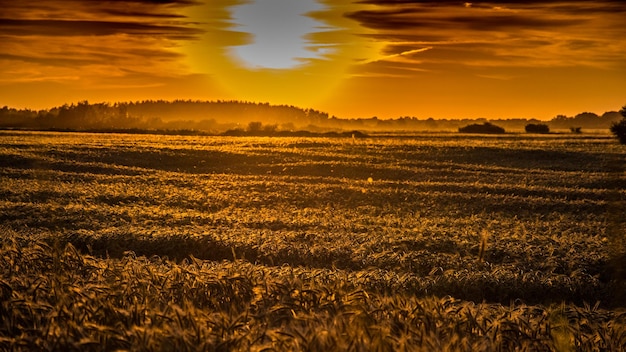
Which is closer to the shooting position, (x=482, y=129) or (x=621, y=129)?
(x=621, y=129)

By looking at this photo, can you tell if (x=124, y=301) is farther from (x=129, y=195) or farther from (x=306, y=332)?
(x=129, y=195)

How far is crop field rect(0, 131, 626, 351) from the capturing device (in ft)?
18.0

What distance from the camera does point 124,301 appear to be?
20.5 feet

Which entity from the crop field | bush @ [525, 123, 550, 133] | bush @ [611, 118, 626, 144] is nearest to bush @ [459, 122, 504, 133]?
bush @ [525, 123, 550, 133]

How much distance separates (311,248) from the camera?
16.4 metres

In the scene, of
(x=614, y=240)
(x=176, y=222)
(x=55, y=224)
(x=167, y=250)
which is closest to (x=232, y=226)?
(x=176, y=222)

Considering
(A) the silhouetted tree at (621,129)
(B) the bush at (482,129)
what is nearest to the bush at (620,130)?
(A) the silhouetted tree at (621,129)

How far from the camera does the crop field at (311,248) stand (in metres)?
5.49

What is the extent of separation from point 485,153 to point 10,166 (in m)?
29.8

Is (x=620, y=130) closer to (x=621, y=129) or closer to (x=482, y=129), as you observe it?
(x=621, y=129)

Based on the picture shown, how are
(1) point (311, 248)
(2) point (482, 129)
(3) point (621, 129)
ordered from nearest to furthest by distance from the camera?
1. (1) point (311, 248)
2. (3) point (621, 129)
3. (2) point (482, 129)

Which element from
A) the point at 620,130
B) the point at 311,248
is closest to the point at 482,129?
the point at 620,130

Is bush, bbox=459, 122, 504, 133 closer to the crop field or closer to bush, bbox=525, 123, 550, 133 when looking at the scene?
bush, bbox=525, 123, 550, 133

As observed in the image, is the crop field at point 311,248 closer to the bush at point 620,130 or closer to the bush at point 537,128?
the bush at point 620,130
